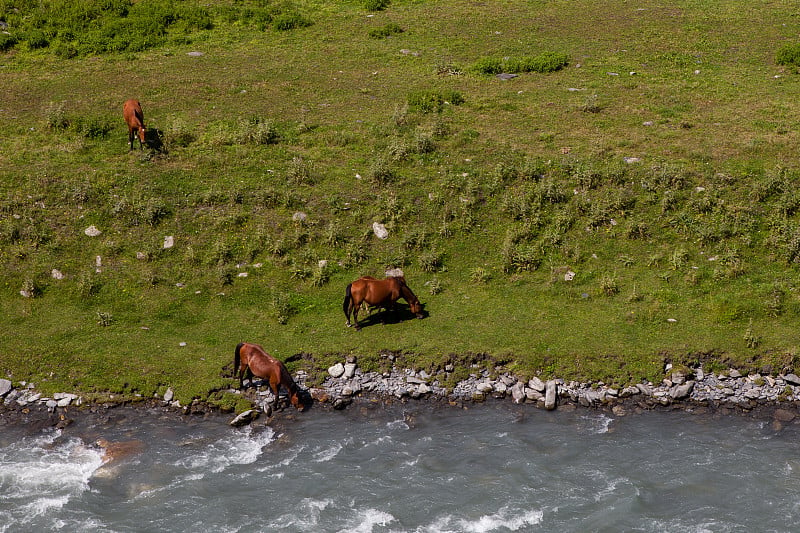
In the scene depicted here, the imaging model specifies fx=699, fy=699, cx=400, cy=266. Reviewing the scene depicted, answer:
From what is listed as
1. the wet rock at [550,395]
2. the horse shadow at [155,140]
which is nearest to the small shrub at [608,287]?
the wet rock at [550,395]

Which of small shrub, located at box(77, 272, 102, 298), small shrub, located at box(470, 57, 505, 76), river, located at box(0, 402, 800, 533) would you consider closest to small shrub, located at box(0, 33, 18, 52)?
small shrub, located at box(77, 272, 102, 298)

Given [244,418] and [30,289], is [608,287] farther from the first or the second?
[30,289]

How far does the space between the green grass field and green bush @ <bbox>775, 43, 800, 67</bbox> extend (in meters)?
0.22

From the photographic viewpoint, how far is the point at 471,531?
13914 millimetres

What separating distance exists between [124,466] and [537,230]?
14.4 metres

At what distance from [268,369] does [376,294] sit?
3.86 meters

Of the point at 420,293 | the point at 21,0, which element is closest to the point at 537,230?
the point at 420,293

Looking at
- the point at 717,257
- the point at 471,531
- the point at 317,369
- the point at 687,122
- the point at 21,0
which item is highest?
the point at 21,0

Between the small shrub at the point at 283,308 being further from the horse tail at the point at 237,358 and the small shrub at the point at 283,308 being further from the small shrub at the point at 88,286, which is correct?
the small shrub at the point at 88,286

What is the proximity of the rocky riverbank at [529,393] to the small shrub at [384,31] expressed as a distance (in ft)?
86.1

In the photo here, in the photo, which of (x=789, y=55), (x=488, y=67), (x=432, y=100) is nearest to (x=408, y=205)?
(x=432, y=100)

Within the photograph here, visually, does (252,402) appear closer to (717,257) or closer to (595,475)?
(595,475)

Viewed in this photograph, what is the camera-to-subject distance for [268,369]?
17281 mm

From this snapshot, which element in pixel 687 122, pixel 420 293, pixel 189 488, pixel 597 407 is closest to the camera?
pixel 189 488
